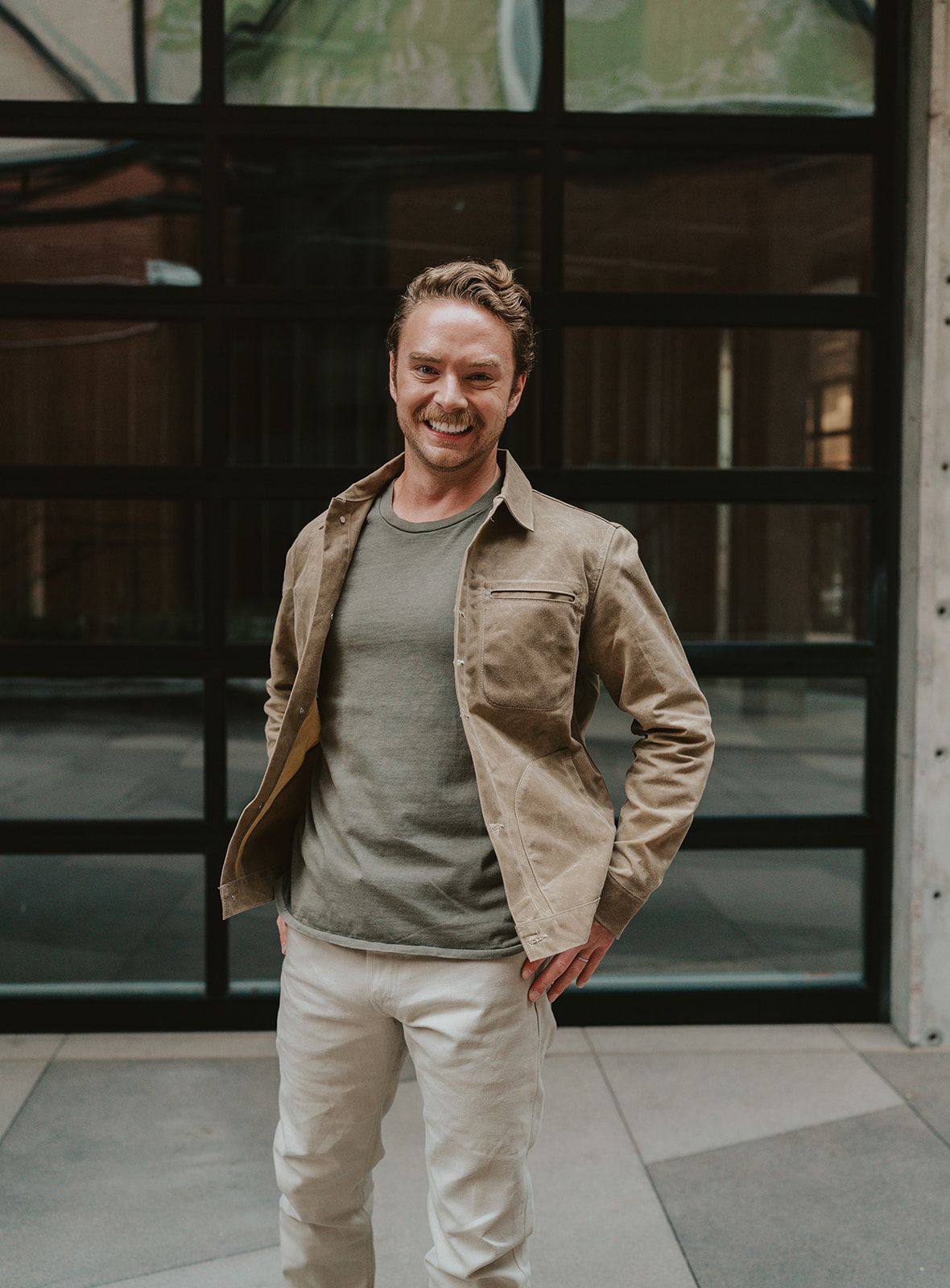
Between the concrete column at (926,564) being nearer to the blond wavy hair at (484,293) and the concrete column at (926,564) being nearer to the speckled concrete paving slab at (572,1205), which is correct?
the speckled concrete paving slab at (572,1205)

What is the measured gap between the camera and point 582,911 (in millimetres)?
2066

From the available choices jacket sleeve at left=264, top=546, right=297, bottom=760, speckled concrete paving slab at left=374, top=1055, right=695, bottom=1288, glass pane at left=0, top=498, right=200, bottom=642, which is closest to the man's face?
jacket sleeve at left=264, top=546, right=297, bottom=760

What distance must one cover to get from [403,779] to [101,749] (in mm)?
3106

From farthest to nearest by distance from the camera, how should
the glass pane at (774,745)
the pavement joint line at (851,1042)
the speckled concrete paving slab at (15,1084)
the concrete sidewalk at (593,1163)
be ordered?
the glass pane at (774,745) → the pavement joint line at (851,1042) → the speckled concrete paving slab at (15,1084) → the concrete sidewalk at (593,1163)

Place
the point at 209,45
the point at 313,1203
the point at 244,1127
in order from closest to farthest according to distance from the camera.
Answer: the point at 313,1203, the point at 244,1127, the point at 209,45

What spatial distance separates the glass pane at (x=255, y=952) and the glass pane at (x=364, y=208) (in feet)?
8.47

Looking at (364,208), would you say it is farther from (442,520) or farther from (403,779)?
(403,779)

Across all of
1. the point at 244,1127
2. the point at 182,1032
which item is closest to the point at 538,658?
the point at 244,1127

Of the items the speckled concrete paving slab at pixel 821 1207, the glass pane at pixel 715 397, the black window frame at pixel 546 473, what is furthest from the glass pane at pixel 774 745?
the speckled concrete paving slab at pixel 821 1207

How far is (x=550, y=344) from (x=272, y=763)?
8.61 feet

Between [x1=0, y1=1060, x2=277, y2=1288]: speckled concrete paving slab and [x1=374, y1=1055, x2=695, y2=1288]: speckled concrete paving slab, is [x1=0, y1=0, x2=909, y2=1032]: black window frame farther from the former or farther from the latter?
[x1=374, y1=1055, x2=695, y2=1288]: speckled concrete paving slab

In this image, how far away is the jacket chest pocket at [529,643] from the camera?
2.08 metres

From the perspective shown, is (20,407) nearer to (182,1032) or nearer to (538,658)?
(182,1032)

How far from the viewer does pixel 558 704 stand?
6.98 ft
